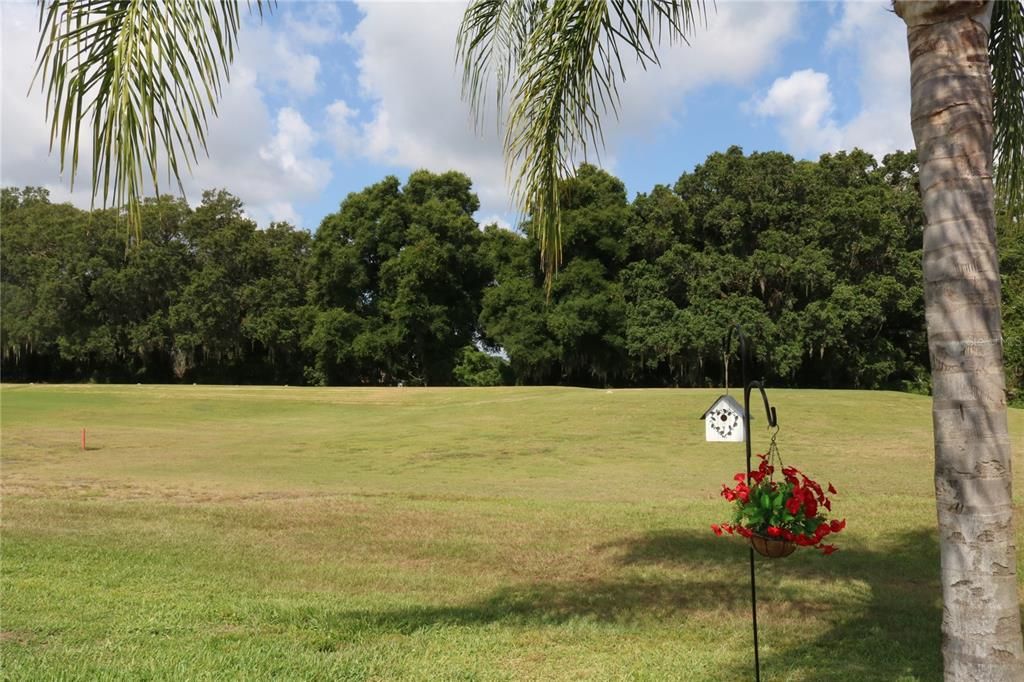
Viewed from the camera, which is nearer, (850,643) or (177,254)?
(850,643)

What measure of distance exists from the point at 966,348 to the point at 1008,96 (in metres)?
3.99

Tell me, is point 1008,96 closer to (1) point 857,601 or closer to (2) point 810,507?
(2) point 810,507

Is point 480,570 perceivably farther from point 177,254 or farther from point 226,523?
point 177,254

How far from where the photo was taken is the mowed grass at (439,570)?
4848 millimetres

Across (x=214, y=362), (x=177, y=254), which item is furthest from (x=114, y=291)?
(x=214, y=362)

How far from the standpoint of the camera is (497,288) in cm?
4275

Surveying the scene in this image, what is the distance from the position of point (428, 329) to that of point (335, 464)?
27.8 m

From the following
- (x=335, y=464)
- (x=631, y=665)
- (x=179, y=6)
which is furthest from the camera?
(x=335, y=464)

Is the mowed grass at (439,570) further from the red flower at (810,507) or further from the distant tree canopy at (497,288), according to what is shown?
the distant tree canopy at (497,288)

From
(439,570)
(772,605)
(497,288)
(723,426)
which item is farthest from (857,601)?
(497,288)

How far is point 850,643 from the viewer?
5.43 metres

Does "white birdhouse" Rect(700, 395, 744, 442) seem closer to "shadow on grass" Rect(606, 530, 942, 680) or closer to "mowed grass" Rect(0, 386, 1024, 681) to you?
"mowed grass" Rect(0, 386, 1024, 681)

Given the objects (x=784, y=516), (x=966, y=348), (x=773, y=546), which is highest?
(x=966, y=348)

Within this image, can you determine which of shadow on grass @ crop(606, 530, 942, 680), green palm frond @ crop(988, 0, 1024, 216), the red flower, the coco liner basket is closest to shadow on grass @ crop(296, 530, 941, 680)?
shadow on grass @ crop(606, 530, 942, 680)
